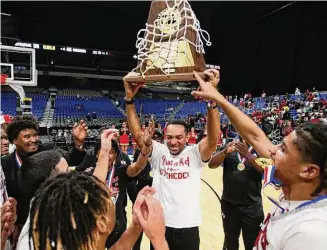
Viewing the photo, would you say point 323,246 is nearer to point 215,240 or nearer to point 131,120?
point 131,120

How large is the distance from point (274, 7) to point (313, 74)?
4.76m

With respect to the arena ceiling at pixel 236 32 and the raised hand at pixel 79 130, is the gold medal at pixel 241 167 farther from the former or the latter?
the arena ceiling at pixel 236 32

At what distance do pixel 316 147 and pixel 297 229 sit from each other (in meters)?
0.33

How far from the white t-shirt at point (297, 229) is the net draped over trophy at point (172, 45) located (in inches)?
29.6

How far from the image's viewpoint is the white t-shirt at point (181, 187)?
2.23 metres

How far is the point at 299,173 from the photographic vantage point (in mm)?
1189

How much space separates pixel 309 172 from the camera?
1.17 meters

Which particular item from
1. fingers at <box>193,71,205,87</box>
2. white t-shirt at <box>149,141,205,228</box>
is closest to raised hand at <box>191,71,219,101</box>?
fingers at <box>193,71,205,87</box>

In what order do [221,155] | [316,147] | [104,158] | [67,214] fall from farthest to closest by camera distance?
[221,155] → [104,158] → [316,147] → [67,214]

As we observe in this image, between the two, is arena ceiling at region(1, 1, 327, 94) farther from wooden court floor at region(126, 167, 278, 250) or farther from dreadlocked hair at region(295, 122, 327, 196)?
dreadlocked hair at region(295, 122, 327, 196)

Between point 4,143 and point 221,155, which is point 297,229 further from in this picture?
point 4,143

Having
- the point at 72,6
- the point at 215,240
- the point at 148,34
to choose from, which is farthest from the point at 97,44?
the point at 148,34

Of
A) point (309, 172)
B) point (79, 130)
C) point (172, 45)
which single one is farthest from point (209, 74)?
point (79, 130)

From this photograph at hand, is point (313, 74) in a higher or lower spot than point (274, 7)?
lower
